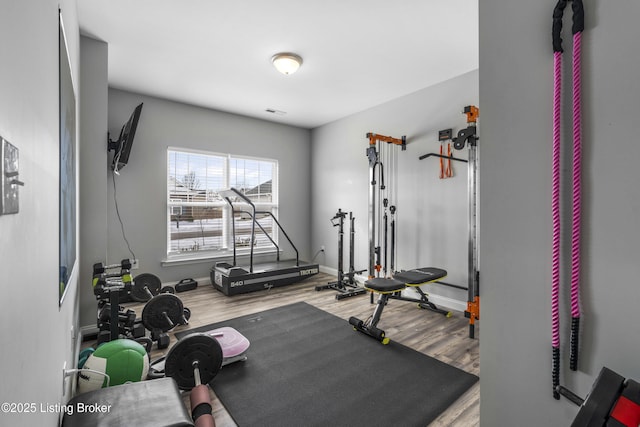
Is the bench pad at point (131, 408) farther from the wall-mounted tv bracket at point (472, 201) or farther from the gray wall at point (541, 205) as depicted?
the wall-mounted tv bracket at point (472, 201)

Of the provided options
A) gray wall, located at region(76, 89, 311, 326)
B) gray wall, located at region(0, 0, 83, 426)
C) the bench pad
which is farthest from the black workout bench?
gray wall, located at region(76, 89, 311, 326)

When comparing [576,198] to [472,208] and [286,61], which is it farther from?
[286,61]

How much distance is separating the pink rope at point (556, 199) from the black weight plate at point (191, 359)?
188cm

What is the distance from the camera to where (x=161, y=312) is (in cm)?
270

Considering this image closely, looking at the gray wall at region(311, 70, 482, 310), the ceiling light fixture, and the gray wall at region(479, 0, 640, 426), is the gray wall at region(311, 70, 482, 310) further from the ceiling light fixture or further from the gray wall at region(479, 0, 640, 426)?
the gray wall at region(479, 0, 640, 426)

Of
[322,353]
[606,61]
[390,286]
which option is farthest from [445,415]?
[606,61]

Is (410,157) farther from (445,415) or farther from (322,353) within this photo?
(445,415)

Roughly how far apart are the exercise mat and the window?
211cm

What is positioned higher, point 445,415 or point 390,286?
point 390,286

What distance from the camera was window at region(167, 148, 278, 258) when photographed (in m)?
4.61

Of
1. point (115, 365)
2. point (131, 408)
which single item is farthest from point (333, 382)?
point (115, 365)

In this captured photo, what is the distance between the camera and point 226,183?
5.04 m

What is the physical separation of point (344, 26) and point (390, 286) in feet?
8.01

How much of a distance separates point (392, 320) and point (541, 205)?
8.97 ft
